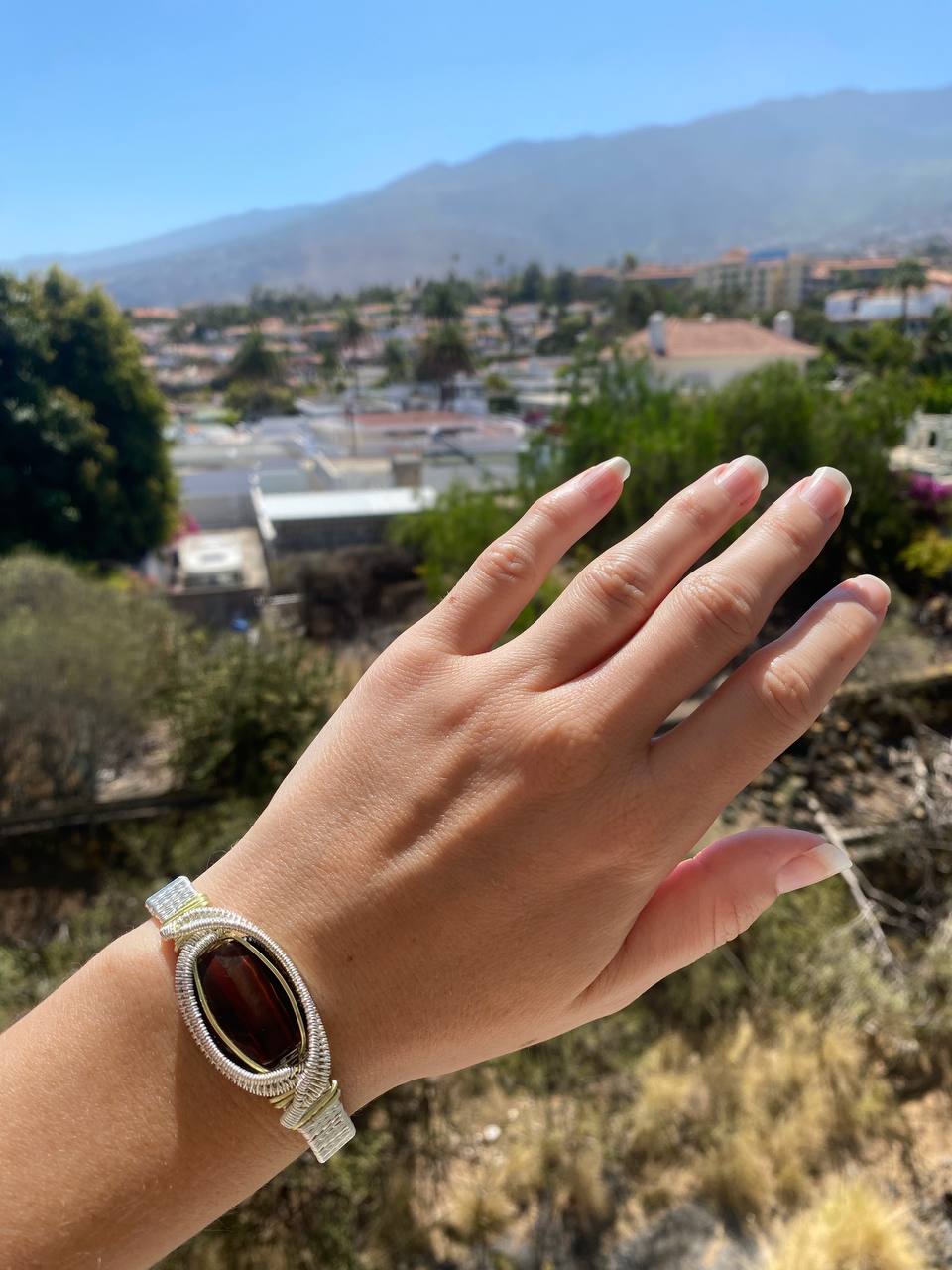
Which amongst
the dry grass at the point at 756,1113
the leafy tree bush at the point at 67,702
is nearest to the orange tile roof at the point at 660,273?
the leafy tree bush at the point at 67,702

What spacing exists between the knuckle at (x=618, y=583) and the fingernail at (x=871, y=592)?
0.25 meters

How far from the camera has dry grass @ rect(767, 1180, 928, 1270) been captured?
3.09 metres

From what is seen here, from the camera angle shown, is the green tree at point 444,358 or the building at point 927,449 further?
the green tree at point 444,358

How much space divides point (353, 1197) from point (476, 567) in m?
3.10

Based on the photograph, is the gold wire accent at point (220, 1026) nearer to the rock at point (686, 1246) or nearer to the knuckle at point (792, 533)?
the knuckle at point (792, 533)

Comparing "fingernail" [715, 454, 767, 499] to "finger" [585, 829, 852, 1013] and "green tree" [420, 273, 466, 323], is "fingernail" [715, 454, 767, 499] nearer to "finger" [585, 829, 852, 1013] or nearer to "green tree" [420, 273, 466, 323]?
"finger" [585, 829, 852, 1013]

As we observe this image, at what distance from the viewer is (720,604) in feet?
3.18

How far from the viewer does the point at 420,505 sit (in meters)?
12.2

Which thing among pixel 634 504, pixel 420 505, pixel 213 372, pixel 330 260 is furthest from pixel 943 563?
pixel 330 260

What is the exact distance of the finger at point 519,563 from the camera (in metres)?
1.09

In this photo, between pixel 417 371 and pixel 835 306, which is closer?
pixel 417 371

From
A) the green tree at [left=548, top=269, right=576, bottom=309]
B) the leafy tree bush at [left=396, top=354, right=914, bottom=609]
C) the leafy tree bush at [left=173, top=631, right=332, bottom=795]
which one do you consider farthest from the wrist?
the green tree at [left=548, top=269, right=576, bottom=309]

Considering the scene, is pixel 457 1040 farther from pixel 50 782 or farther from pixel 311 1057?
pixel 50 782

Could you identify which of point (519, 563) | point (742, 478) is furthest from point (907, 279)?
point (519, 563)
